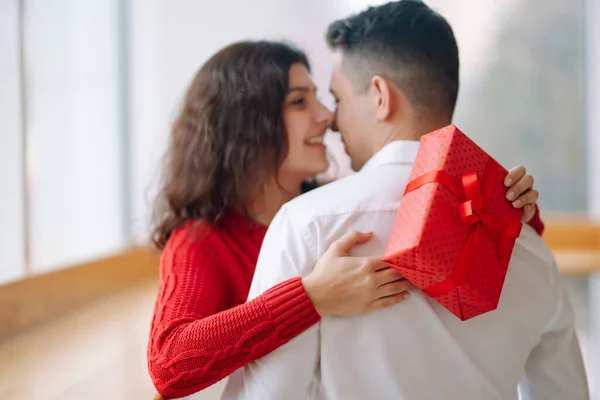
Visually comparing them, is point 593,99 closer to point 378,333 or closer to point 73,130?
point 73,130

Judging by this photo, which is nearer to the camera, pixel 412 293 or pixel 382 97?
pixel 412 293

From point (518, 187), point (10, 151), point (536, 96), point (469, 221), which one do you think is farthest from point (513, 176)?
point (536, 96)

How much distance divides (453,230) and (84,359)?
5.40 feet

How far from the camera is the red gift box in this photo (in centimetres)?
85

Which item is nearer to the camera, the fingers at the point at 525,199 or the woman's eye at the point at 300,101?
the fingers at the point at 525,199

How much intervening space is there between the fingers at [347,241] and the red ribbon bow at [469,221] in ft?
0.36

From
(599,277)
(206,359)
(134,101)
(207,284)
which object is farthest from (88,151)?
(599,277)

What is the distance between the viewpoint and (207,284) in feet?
4.28

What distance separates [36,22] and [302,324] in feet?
7.37

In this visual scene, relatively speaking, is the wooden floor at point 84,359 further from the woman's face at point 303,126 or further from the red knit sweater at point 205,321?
the woman's face at point 303,126

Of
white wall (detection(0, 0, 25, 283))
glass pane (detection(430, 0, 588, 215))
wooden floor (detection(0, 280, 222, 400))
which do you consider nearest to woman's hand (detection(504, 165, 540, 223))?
wooden floor (detection(0, 280, 222, 400))

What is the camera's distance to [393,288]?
3.06 feet

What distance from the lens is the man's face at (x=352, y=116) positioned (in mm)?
1140

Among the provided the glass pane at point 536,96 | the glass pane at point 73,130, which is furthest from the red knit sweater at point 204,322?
the glass pane at point 536,96
